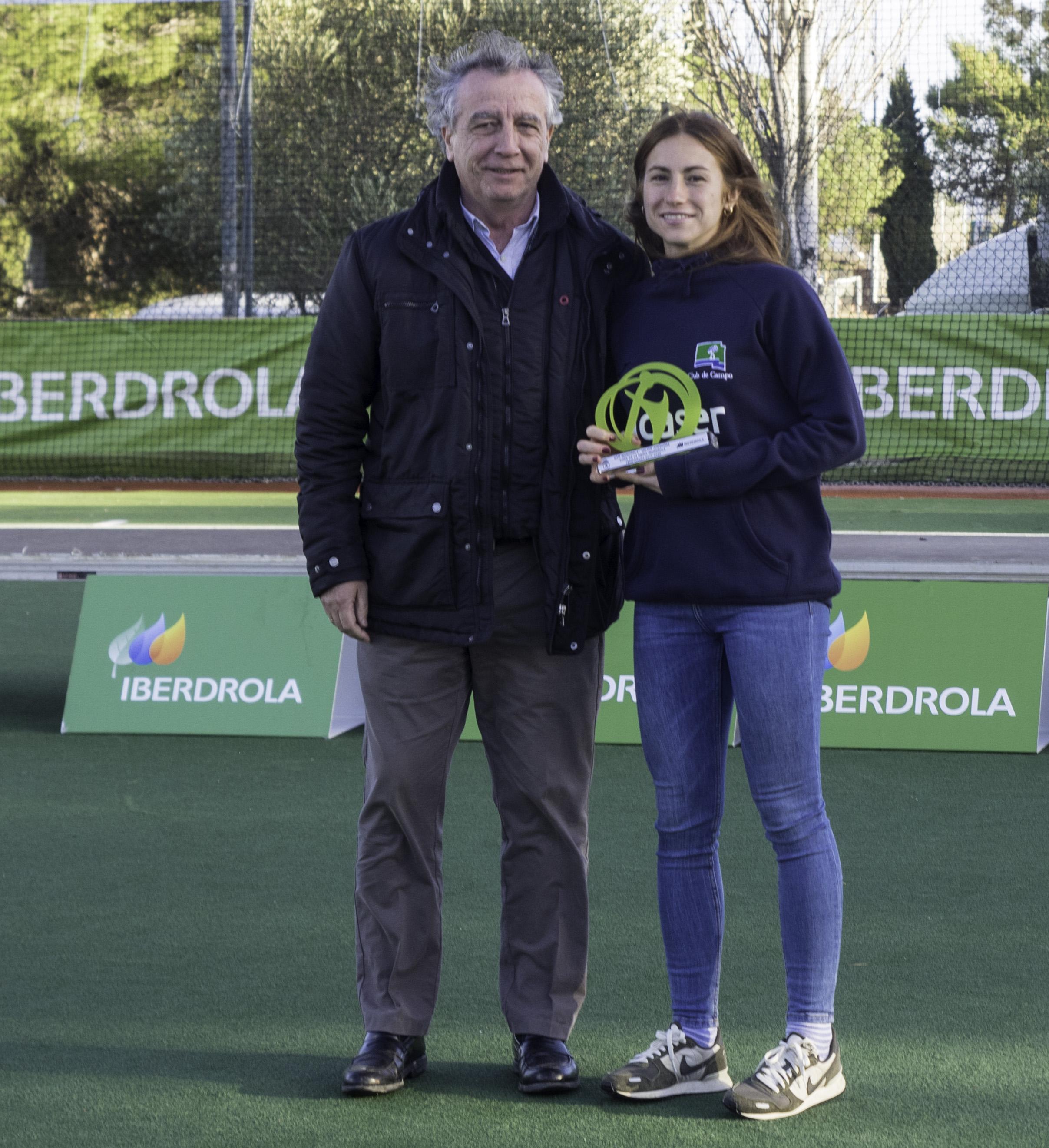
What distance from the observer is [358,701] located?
592 centimetres

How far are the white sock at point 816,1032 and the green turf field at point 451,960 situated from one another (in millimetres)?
116

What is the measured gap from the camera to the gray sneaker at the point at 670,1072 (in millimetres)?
2846

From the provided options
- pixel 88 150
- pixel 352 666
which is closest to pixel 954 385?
pixel 352 666

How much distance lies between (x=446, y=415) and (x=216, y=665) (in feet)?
10.8

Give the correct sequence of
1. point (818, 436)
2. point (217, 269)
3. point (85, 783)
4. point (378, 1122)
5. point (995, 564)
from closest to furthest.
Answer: point (818, 436) < point (378, 1122) < point (85, 783) < point (995, 564) < point (217, 269)

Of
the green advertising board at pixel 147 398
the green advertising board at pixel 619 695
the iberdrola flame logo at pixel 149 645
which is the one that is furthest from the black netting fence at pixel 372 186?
the green advertising board at pixel 619 695

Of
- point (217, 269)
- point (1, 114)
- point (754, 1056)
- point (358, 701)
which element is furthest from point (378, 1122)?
point (1, 114)

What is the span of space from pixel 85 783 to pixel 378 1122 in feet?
8.79

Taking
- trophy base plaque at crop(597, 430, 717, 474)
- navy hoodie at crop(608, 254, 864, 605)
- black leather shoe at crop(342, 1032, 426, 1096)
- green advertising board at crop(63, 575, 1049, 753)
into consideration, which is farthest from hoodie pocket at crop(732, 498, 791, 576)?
green advertising board at crop(63, 575, 1049, 753)

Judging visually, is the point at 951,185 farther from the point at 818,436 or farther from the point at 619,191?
the point at 818,436

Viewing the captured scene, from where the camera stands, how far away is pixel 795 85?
48.2 feet

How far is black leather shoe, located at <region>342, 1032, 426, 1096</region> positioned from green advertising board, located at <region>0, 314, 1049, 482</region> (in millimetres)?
5768

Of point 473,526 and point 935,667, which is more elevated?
point 473,526

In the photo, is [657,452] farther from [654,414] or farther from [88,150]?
[88,150]
